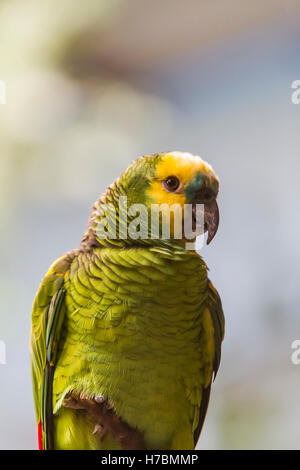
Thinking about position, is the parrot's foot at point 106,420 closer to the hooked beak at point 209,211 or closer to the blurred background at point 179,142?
the hooked beak at point 209,211

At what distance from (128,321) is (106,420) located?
0.18m

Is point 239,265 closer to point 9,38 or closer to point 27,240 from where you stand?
point 27,240

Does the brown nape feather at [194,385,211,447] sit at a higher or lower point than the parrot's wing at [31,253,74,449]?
lower

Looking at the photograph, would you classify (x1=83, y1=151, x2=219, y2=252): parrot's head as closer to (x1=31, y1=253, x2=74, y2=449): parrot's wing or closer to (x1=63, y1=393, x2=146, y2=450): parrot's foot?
(x1=31, y1=253, x2=74, y2=449): parrot's wing

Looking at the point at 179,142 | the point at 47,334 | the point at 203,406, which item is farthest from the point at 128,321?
the point at 179,142

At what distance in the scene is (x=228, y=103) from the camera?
127 centimetres

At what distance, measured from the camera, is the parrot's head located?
74 centimetres

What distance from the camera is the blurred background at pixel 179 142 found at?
1.20m

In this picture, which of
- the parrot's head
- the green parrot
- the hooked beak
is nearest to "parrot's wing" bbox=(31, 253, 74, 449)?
the green parrot

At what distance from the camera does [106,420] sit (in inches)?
30.8

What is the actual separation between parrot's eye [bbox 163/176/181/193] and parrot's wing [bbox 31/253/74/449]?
0.22 metres

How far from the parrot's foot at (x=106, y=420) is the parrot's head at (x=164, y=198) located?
278 mm

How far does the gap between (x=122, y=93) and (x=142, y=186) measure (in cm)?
55
